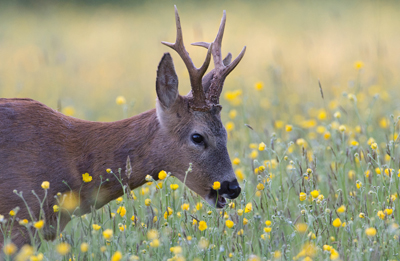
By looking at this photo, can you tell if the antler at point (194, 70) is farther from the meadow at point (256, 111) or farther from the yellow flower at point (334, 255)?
the yellow flower at point (334, 255)

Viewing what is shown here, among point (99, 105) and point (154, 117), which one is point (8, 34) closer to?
point (99, 105)

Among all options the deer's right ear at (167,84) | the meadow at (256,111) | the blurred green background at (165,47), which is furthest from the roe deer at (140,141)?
the blurred green background at (165,47)

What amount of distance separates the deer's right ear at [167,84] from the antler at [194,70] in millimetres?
125

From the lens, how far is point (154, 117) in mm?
4344

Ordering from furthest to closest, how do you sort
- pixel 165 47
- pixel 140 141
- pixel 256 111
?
pixel 165 47
pixel 256 111
pixel 140 141

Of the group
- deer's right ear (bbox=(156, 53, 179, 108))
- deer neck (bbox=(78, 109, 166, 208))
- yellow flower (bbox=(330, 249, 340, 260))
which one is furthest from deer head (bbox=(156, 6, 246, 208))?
yellow flower (bbox=(330, 249, 340, 260))

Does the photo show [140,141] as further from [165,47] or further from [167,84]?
[165,47]

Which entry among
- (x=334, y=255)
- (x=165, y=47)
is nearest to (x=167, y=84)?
(x=334, y=255)

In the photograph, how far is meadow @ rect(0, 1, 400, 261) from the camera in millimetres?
3559

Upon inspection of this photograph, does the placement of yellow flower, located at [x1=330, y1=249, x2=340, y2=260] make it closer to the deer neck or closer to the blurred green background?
the deer neck

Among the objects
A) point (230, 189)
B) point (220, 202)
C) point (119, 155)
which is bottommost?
point (220, 202)

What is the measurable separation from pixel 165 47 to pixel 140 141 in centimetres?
932

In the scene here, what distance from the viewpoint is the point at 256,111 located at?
8.04 m

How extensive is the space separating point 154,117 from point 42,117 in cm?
81
